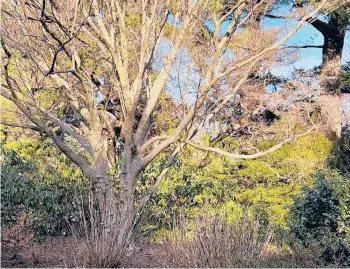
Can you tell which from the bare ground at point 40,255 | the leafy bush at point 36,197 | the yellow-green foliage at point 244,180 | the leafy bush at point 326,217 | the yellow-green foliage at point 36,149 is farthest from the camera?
the yellow-green foliage at point 36,149

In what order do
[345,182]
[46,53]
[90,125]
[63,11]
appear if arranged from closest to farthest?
[345,182] < [63,11] < [90,125] < [46,53]

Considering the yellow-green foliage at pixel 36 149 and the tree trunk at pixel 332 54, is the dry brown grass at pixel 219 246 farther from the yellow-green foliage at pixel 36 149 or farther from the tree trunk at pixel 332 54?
the tree trunk at pixel 332 54

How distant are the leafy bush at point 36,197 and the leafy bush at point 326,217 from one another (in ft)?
11.2

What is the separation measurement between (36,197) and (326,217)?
493cm

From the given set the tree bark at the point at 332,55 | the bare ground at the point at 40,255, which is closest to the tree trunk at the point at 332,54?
the tree bark at the point at 332,55

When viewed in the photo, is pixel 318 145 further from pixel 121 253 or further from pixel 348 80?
pixel 121 253

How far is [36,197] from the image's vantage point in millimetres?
8336

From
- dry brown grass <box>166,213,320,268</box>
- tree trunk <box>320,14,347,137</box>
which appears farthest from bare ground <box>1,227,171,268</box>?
tree trunk <box>320,14,347,137</box>

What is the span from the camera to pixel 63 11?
24.4 ft

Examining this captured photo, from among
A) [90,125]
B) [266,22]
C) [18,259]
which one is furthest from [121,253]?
[266,22]

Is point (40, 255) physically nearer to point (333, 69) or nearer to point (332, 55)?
point (333, 69)

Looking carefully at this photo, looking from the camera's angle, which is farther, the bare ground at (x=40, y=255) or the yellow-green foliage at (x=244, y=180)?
the yellow-green foliage at (x=244, y=180)

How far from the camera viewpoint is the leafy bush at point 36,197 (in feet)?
25.0

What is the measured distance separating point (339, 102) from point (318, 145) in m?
2.20
